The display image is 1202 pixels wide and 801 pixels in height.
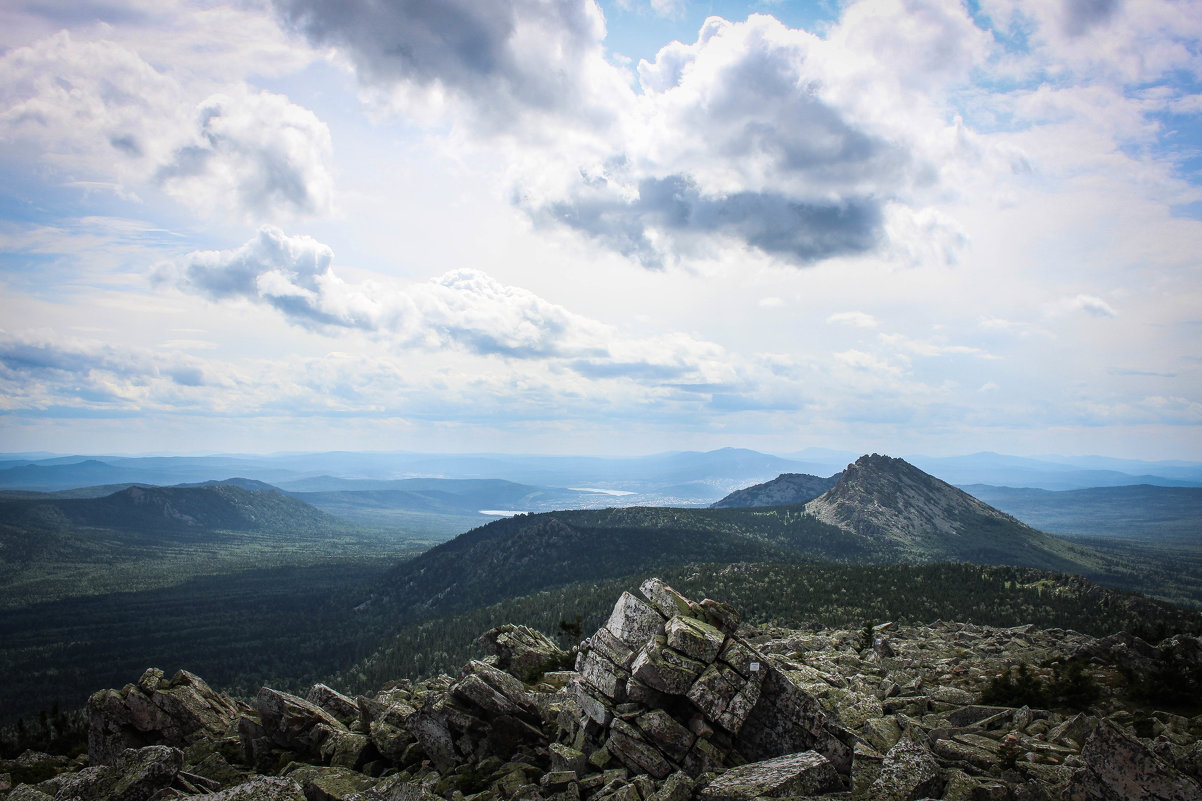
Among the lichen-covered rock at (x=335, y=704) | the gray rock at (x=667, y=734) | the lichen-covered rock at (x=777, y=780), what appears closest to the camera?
the lichen-covered rock at (x=777, y=780)

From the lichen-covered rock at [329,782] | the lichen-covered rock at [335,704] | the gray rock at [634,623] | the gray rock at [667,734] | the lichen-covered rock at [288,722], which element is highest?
the gray rock at [634,623]

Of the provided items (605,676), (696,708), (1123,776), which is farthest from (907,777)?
(605,676)

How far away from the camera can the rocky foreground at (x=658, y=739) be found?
22.3 m

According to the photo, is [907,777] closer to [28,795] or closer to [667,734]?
[667,734]

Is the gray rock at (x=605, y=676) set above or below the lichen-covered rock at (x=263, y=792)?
above

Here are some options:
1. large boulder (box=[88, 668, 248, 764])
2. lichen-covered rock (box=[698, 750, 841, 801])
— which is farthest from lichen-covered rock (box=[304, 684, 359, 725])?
lichen-covered rock (box=[698, 750, 841, 801])

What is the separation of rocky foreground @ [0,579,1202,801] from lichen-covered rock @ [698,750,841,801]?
0.11m

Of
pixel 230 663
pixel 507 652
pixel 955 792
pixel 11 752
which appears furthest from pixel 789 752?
pixel 230 663

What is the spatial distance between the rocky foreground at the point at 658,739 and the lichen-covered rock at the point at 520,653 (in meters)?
2.21

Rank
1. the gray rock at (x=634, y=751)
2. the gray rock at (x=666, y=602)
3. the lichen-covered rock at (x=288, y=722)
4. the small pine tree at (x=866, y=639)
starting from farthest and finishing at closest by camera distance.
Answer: the small pine tree at (x=866, y=639), the lichen-covered rock at (x=288, y=722), the gray rock at (x=666, y=602), the gray rock at (x=634, y=751)

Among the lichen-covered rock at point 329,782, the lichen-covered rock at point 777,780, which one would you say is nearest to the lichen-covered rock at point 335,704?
the lichen-covered rock at point 329,782

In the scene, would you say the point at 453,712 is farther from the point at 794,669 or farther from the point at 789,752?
the point at 794,669

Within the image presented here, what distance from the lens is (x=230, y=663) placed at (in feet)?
643

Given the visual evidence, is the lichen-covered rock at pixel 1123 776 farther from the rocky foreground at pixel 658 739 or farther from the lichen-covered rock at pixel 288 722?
the lichen-covered rock at pixel 288 722
